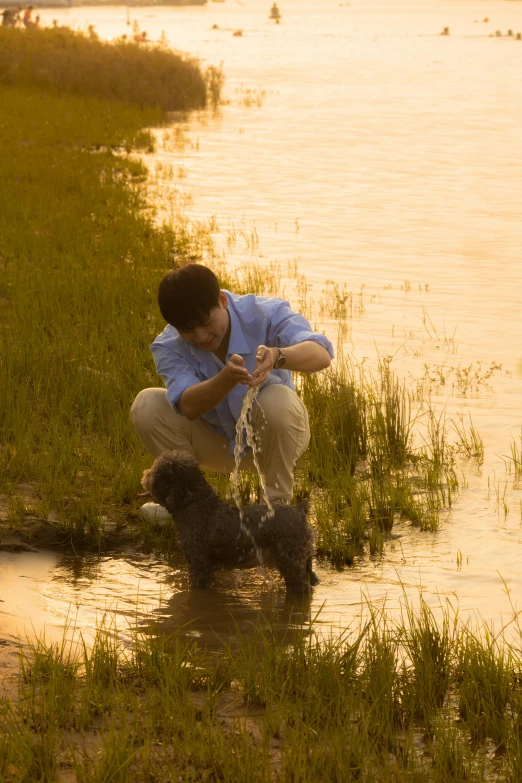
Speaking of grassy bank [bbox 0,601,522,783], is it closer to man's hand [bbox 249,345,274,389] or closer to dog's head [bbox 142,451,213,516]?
dog's head [bbox 142,451,213,516]

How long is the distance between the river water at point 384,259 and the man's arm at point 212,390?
0.79m

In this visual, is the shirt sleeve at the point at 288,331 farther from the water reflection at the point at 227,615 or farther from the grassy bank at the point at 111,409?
the water reflection at the point at 227,615

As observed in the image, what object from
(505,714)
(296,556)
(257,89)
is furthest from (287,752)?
Answer: (257,89)

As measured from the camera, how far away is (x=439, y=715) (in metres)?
3.10

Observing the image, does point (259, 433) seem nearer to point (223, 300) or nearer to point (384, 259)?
point (223, 300)

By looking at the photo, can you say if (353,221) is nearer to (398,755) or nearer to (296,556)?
(296,556)

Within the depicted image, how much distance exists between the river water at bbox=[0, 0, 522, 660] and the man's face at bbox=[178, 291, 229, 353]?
3.50 ft

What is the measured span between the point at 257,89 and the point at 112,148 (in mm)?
14416

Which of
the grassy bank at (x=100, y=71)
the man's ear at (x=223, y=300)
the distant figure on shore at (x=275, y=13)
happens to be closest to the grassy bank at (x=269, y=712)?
the man's ear at (x=223, y=300)

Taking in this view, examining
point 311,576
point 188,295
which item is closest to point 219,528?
point 311,576

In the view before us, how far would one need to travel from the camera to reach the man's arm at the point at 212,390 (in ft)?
13.0

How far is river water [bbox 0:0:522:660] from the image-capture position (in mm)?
4258

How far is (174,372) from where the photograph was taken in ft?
14.5

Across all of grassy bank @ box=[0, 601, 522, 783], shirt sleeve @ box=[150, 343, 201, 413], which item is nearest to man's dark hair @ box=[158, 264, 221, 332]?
shirt sleeve @ box=[150, 343, 201, 413]
